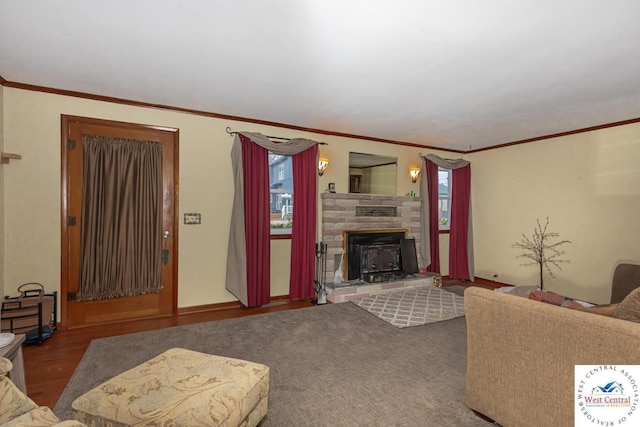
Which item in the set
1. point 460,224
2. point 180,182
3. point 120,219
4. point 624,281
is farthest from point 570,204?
point 120,219

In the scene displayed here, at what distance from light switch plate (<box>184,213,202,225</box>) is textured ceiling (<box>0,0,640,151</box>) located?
130 cm

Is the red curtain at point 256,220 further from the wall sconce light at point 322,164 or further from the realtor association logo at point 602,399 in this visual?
the realtor association logo at point 602,399

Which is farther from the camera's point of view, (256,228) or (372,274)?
(372,274)

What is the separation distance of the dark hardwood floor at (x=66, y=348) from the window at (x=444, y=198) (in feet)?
11.0

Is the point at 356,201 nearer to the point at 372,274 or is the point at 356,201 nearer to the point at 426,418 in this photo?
the point at 372,274

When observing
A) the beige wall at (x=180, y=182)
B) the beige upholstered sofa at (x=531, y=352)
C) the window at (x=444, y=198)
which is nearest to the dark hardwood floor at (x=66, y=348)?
the beige wall at (x=180, y=182)

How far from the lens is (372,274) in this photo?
4.68 m

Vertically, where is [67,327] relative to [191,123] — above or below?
below

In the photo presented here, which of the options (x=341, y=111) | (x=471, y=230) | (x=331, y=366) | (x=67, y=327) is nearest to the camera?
(x=331, y=366)

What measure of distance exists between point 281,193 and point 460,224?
347 centimetres


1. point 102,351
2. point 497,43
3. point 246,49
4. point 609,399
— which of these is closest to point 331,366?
point 609,399

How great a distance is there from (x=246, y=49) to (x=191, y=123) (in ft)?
5.99

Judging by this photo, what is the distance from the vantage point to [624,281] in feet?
11.2

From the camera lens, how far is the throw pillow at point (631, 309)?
4.81ft
